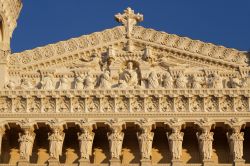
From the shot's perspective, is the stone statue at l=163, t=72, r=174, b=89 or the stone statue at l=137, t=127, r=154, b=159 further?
the stone statue at l=163, t=72, r=174, b=89

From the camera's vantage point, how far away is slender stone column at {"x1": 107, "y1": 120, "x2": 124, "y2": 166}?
69.1 ft

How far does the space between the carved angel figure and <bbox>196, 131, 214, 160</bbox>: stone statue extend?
9.52 feet

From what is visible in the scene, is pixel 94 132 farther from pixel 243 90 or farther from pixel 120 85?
pixel 243 90

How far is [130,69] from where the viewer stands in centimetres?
2289

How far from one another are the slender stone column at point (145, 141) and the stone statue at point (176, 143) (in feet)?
1.81

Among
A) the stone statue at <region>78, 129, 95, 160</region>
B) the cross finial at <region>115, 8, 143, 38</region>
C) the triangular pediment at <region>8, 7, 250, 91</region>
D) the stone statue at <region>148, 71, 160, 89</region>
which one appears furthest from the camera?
the cross finial at <region>115, 8, 143, 38</region>

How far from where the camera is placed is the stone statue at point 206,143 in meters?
21.1

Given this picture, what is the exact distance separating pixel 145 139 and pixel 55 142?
2.39 metres

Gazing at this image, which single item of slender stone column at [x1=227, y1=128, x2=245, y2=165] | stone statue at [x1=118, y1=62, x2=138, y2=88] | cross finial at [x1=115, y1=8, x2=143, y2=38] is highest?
cross finial at [x1=115, y1=8, x2=143, y2=38]

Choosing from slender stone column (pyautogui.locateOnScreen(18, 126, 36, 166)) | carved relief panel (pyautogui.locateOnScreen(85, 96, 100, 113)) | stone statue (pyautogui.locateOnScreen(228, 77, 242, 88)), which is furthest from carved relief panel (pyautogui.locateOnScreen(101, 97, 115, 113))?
stone statue (pyautogui.locateOnScreen(228, 77, 242, 88))

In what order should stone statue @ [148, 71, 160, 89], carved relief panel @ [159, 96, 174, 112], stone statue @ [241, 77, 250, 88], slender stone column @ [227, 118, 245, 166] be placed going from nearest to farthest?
slender stone column @ [227, 118, 245, 166] < carved relief panel @ [159, 96, 174, 112] < stone statue @ [241, 77, 250, 88] < stone statue @ [148, 71, 160, 89]

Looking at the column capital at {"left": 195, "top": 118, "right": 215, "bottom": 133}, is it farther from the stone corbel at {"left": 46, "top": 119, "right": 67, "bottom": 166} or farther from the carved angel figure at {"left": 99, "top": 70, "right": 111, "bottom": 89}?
the stone corbel at {"left": 46, "top": 119, "right": 67, "bottom": 166}

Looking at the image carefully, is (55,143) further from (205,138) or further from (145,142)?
(205,138)

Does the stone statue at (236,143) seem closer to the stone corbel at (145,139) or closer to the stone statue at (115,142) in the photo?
the stone corbel at (145,139)
